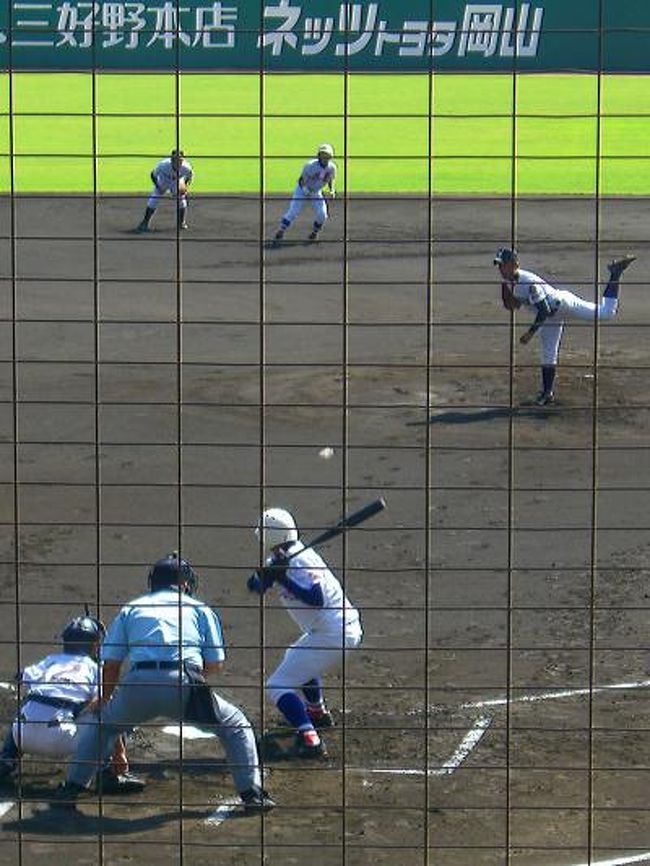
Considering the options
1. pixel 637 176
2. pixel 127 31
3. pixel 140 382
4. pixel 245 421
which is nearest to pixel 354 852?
pixel 127 31

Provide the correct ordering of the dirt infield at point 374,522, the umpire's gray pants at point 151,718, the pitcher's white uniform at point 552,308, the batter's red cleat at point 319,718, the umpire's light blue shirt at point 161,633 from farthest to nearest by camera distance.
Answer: the pitcher's white uniform at point 552,308, the batter's red cleat at point 319,718, the umpire's light blue shirt at point 161,633, the umpire's gray pants at point 151,718, the dirt infield at point 374,522

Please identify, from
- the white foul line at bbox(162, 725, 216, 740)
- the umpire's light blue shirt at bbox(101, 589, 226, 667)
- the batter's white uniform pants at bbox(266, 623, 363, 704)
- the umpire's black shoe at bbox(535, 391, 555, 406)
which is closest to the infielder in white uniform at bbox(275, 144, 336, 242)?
Answer: the umpire's black shoe at bbox(535, 391, 555, 406)

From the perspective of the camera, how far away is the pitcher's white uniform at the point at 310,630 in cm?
1004

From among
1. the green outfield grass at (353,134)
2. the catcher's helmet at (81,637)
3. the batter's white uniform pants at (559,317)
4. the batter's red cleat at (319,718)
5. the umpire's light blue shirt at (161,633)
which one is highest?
the green outfield grass at (353,134)

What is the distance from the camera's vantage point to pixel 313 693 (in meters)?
10.4

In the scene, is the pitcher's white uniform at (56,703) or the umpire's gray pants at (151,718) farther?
the pitcher's white uniform at (56,703)

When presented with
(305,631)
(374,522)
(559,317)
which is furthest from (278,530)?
(559,317)

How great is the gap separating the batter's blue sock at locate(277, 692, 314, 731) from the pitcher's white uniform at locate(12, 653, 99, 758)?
3.29 feet

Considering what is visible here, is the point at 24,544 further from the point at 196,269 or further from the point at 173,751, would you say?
the point at 196,269

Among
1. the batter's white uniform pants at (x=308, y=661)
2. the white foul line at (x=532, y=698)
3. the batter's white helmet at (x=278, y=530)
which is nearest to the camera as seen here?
the batter's white helmet at (x=278, y=530)

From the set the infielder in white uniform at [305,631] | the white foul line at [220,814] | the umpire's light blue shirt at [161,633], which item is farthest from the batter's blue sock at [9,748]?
the infielder in white uniform at [305,631]

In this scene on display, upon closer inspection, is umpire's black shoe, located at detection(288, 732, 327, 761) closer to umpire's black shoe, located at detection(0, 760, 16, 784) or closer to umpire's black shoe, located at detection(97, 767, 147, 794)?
umpire's black shoe, located at detection(97, 767, 147, 794)

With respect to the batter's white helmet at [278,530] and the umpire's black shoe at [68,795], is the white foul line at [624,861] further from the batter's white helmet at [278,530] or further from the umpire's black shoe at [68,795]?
the batter's white helmet at [278,530]

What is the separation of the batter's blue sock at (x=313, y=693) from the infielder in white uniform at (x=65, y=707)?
1.14 metres
